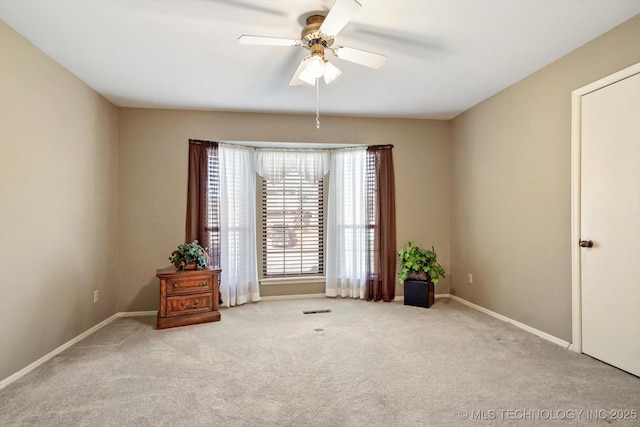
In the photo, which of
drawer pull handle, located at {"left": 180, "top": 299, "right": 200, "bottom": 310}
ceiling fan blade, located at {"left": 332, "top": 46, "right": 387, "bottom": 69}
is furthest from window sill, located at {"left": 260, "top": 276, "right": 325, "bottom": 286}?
ceiling fan blade, located at {"left": 332, "top": 46, "right": 387, "bottom": 69}

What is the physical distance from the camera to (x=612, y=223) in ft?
8.46

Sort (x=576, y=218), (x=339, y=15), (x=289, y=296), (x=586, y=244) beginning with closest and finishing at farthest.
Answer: (x=339, y=15) < (x=586, y=244) < (x=576, y=218) < (x=289, y=296)

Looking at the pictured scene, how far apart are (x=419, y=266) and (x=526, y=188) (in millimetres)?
1555

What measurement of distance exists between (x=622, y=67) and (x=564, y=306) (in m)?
1.99

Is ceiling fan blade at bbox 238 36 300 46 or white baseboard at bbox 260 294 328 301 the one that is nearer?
ceiling fan blade at bbox 238 36 300 46

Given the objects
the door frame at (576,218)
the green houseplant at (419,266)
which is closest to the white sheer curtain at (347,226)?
the green houseplant at (419,266)

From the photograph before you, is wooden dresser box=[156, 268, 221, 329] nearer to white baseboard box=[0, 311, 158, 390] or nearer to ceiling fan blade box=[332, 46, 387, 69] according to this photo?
white baseboard box=[0, 311, 158, 390]

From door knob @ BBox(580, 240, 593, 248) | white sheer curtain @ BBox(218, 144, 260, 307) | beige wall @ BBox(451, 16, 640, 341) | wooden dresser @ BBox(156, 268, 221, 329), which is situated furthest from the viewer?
white sheer curtain @ BBox(218, 144, 260, 307)

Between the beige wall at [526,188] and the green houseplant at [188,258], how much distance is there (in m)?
3.43

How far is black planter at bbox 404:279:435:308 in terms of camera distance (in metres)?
4.30

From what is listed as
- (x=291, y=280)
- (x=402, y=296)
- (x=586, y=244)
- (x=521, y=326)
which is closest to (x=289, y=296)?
(x=291, y=280)

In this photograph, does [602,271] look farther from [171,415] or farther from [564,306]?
[171,415]

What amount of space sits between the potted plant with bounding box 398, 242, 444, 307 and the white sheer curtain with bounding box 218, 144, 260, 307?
2.06 meters

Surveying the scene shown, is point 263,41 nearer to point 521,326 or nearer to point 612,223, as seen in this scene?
point 612,223
